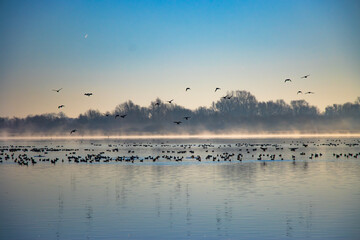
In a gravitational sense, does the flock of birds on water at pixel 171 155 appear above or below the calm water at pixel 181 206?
above

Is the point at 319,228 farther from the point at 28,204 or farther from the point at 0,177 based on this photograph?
the point at 0,177

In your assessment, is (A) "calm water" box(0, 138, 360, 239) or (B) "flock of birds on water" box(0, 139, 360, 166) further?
(B) "flock of birds on water" box(0, 139, 360, 166)

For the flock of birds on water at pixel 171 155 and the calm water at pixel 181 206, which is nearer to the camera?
the calm water at pixel 181 206

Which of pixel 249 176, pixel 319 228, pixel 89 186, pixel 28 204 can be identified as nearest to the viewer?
pixel 319 228

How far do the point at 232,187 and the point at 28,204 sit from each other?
1470 cm

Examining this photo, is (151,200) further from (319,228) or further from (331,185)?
(331,185)

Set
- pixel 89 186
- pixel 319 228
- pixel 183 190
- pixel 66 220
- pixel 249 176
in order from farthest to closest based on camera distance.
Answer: pixel 249 176
pixel 89 186
pixel 183 190
pixel 66 220
pixel 319 228

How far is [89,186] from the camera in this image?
118 feet

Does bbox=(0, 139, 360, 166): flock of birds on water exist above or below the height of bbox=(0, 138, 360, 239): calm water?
above

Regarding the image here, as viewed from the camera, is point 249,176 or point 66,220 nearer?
point 66,220

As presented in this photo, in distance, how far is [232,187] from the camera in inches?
1369

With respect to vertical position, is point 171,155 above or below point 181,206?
above

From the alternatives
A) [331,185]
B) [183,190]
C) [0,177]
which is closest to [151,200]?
[183,190]

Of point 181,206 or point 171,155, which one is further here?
point 171,155
